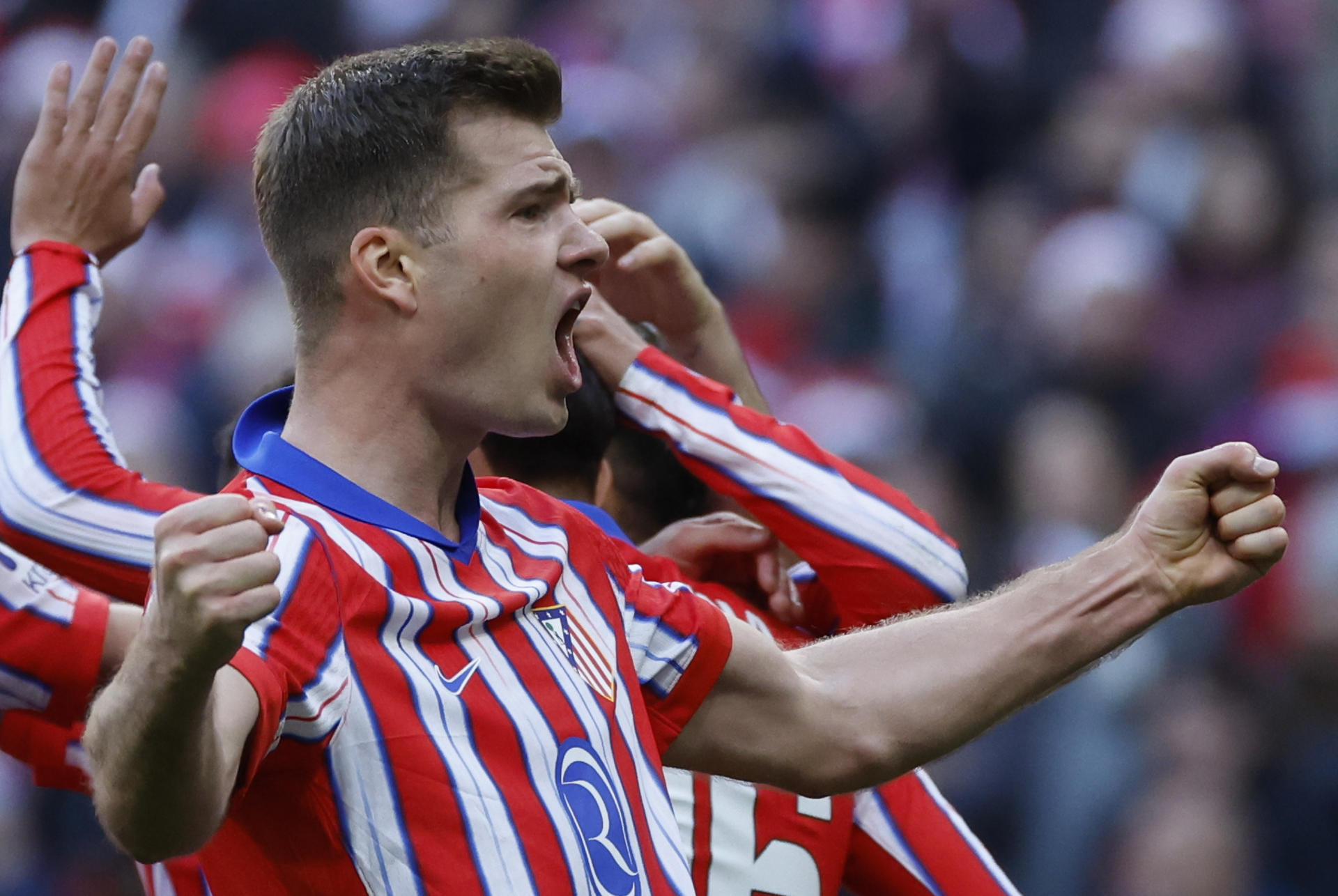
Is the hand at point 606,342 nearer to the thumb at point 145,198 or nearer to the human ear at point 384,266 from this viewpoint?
the thumb at point 145,198

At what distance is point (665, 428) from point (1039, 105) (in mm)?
5059

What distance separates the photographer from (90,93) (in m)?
2.93

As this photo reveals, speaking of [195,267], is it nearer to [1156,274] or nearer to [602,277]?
[1156,274]

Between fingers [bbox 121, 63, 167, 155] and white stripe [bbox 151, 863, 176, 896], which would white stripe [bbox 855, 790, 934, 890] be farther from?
fingers [bbox 121, 63, 167, 155]

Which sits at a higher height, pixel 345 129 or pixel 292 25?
pixel 345 129

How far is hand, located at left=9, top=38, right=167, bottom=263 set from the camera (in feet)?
9.28

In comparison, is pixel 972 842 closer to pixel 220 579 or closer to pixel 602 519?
pixel 602 519

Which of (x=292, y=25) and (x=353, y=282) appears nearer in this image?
(x=353, y=282)

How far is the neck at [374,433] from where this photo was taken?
1.96 m

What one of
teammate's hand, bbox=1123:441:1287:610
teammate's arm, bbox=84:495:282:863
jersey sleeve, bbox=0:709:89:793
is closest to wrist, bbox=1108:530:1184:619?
teammate's hand, bbox=1123:441:1287:610

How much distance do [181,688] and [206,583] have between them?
94mm

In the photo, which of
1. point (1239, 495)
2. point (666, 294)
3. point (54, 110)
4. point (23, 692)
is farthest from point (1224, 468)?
point (54, 110)

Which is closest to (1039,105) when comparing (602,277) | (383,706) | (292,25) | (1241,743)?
(1241,743)

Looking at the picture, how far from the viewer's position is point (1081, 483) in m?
5.86
